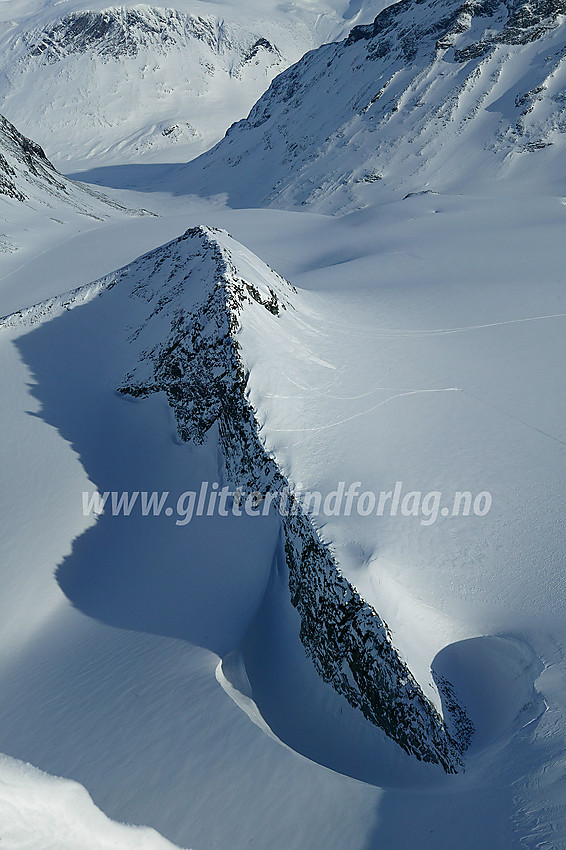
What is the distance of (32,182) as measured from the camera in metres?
40.7

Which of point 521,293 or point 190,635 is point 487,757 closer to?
point 190,635

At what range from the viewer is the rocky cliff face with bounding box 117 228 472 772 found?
6.14 m

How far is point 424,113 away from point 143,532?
59053 millimetres

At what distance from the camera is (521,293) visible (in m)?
15.4

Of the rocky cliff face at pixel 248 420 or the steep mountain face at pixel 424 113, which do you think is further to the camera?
the steep mountain face at pixel 424 113

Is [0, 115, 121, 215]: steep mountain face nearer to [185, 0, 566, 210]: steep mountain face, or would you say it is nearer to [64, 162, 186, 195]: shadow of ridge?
[185, 0, 566, 210]: steep mountain face

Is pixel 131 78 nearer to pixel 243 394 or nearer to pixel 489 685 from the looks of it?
pixel 243 394

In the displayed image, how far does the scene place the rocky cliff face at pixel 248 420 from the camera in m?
6.14

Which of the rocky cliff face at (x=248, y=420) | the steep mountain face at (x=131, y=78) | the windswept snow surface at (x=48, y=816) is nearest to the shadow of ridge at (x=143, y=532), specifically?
the rocky cliff face at (x=248, y=420)

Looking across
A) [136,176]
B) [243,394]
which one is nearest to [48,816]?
[243,394]

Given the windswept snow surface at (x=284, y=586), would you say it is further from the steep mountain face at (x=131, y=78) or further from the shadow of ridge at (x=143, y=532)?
the steep mountain face at (x=131, y=78)

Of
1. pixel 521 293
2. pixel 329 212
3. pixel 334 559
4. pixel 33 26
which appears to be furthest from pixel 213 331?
pixel 33 26

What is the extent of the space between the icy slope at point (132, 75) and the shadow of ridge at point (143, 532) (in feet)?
314

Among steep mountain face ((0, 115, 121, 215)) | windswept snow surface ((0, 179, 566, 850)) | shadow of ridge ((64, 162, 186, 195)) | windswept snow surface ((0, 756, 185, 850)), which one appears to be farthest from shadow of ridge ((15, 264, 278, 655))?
shadow of ridge ((64, 162, 186, 195))
